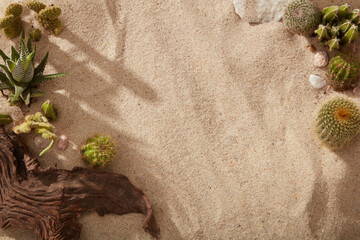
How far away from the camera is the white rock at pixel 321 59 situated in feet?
13.2

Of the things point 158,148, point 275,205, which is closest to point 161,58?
point 158,148

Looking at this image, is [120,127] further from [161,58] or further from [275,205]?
[275,205]

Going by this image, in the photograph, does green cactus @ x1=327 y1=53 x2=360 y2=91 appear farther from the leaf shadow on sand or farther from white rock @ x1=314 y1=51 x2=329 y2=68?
the leaf shadow on sand

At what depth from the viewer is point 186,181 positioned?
388 centimetres

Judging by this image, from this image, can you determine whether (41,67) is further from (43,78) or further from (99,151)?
(99,151)

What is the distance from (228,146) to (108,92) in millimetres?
1575

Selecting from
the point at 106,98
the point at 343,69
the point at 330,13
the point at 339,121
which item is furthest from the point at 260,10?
the point at 106,98

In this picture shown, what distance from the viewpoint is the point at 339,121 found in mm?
3443

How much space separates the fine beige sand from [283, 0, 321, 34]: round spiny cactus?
0.75 feet

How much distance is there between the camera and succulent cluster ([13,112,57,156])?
3766 millimetres

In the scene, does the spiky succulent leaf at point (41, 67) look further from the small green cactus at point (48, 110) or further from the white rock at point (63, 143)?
the white rock at point (63, 143)

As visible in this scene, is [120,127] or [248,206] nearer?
[248,206]

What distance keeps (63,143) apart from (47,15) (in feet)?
5.14

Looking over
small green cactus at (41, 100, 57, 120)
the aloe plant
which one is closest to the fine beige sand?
small green cactus at (41, 100, 57, 120)
